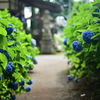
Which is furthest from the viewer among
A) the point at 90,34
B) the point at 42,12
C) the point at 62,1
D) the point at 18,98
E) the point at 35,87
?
the point at 62,1

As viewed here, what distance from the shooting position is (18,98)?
3.68 metres

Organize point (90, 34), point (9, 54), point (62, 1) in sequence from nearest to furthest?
point (9, 54) → point (90, 34) → point (62, 1)

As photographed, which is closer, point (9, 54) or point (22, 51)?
point (9, 54)

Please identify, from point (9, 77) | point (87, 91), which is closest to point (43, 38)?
point (87, 91)

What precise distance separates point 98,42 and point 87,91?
1855mm

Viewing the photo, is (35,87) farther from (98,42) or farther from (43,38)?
(43,38)

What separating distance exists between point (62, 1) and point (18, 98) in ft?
50.8

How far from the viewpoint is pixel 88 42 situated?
2209 mm

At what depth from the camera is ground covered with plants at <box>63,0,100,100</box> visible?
2.19 meters

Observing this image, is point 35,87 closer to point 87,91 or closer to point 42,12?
point 87,91

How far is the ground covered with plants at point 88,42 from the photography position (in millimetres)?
2189

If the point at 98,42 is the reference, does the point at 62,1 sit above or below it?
above

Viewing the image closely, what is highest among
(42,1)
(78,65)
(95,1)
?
(42,1)

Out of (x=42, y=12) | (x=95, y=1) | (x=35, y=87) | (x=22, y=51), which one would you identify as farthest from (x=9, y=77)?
(x=42, y=12)
